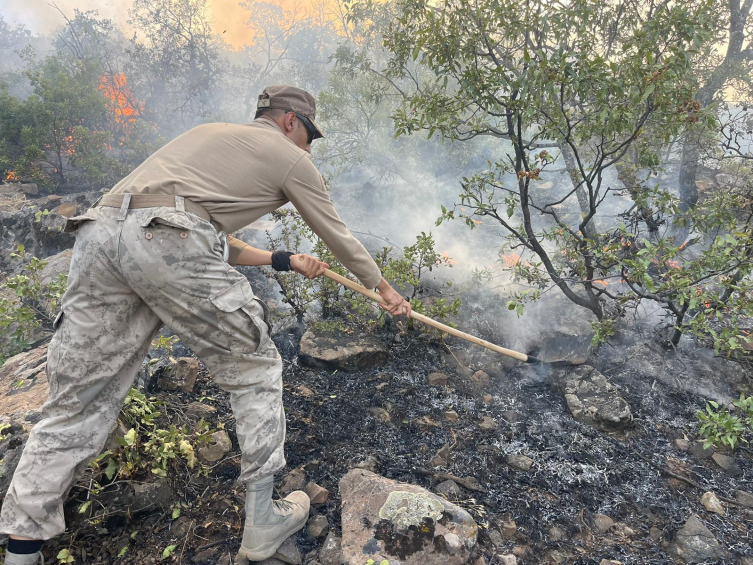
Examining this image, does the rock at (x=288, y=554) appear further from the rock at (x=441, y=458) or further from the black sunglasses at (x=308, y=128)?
the black sunglasses at (x=308, y=128)

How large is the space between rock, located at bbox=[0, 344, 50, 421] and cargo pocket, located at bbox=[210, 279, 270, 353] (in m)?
1.45

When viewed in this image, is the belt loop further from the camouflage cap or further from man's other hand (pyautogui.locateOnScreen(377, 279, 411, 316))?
man's other hand (pyautogui.locateOnScreen(377, 279, 411, 316))

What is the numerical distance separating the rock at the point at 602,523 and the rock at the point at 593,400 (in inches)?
30.8

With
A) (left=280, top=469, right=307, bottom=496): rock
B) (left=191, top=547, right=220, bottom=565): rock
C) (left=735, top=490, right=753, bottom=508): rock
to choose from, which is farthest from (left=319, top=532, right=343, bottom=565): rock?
(left=735, top=490, right=753, bottom=508): rock

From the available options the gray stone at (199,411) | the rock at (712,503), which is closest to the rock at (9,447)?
the gray stone at (199,411)

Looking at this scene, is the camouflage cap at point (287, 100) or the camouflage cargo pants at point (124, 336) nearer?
the camouflage cargo pants at point (124, 336)

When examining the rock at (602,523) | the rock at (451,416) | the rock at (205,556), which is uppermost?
the rock at (451,416)

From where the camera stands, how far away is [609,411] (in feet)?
9.92

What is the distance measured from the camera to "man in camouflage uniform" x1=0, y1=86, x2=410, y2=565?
5.80 feet

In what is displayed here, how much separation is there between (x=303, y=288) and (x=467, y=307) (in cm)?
197

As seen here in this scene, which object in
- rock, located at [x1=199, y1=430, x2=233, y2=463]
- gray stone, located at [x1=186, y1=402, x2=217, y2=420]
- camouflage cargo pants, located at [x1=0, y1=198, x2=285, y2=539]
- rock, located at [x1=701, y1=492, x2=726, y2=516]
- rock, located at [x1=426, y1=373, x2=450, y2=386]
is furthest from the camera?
rock, located at [x1=426, y1=373, x2=450, y2=386]

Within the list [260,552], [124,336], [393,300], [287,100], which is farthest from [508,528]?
[287,100]

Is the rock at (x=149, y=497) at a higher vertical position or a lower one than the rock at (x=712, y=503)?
lower

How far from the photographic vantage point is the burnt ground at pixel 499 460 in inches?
83.8
